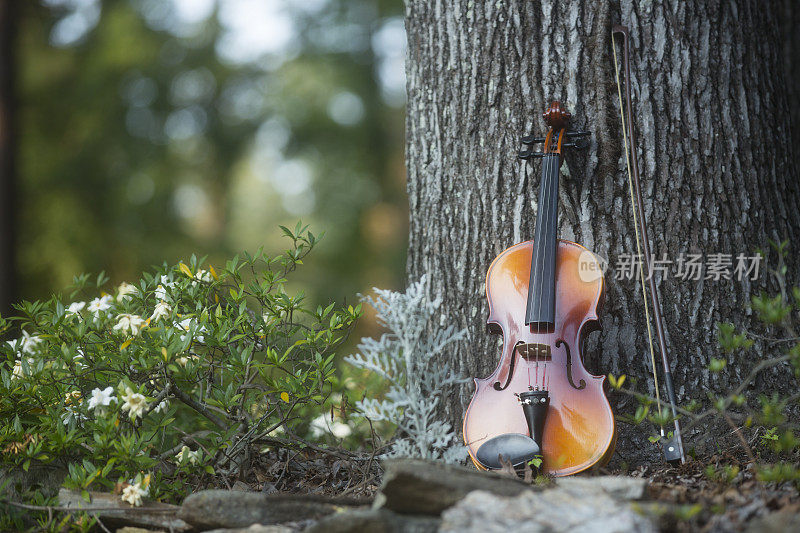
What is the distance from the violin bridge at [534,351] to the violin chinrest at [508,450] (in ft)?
0.87

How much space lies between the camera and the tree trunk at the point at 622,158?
2641mm

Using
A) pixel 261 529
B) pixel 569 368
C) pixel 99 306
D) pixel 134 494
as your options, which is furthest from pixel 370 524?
pixel 99 306

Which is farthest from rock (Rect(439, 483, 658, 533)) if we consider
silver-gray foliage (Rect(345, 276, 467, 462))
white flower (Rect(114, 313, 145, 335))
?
white flower (Rect(114, 313, 145, 335))

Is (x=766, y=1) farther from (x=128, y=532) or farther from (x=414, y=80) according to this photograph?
(x=128, y=532)

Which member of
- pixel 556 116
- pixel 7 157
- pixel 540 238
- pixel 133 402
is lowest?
pixel 133 402

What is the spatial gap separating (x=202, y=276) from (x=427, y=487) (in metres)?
1.32

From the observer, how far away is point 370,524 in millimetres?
1658

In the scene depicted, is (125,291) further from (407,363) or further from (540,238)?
(540,238)

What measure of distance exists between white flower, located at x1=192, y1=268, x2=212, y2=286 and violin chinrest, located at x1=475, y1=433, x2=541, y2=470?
3.98 ft

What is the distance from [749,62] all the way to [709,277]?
3.13ft

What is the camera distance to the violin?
2.17 m

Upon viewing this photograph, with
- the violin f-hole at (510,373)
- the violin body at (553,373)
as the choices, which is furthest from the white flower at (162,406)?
the violin f-hole at (510,373)

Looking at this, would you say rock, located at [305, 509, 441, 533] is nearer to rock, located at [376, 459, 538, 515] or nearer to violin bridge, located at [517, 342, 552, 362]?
rock, located at [376, 459, 538, 515]

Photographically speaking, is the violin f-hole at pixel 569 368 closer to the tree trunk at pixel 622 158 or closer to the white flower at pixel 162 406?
the tree trunk at pixel 622 158
